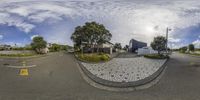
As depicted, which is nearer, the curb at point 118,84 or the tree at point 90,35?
the tree at point 90,35

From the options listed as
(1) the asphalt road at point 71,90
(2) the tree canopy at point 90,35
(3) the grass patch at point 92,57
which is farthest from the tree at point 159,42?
(2) the tree canopy at point 90,35

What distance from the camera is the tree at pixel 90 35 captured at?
4359mm

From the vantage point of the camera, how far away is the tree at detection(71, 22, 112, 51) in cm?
436

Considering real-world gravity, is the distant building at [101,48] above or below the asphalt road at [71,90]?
above

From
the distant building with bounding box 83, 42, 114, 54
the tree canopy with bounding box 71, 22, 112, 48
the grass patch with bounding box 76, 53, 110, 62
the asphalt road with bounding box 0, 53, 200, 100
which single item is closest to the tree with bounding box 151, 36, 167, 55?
the asphalt road with bounding box 0, 53, 200, 100

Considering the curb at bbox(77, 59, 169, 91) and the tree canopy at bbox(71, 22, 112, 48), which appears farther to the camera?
the curb at bbox(77, 59, 169, 91)

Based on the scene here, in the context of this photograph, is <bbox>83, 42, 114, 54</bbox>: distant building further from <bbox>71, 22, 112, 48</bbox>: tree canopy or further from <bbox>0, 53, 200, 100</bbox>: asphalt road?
<bbox>0, 53, 200, 100</bbox>: asphalt road

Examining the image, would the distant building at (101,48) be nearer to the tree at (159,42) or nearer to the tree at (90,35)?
the tree at (90,35)

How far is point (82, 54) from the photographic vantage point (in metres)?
4.36

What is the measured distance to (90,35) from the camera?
4.61 meters

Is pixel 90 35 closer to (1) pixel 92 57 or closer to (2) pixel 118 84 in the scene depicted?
(1) pixel 92 57

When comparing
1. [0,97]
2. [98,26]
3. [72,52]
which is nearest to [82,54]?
[72,52]

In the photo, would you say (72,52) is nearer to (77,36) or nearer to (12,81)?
(77,36)

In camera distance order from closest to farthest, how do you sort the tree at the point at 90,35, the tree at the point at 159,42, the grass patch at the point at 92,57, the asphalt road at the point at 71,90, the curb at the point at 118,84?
1. the asphalt road at the point at 71,90
2. the tree at the point at 90,35
3. the grass patch at the point at 92,57
4. the curb at the point at 118,84
5. the tree at the point at 159,42
